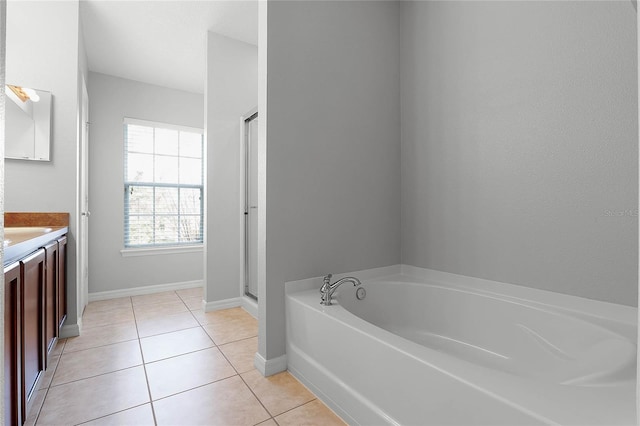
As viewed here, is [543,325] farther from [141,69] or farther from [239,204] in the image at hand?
[141,69]

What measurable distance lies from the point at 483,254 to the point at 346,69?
1505mm

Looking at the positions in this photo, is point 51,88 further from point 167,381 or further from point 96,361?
point 167,381

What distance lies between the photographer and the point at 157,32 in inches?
119

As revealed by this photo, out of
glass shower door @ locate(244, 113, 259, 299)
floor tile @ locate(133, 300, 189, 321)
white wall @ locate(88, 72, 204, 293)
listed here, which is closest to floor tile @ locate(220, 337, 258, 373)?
glass shower door @ locate(244, 113, 259, 299)

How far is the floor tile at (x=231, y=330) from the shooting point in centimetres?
246

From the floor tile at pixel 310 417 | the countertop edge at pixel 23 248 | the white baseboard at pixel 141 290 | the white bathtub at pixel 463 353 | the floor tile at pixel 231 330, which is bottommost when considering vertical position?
the floor tile at pixel 310 417

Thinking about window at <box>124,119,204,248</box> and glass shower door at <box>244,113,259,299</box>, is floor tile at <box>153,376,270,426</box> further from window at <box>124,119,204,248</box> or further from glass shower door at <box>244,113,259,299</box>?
window at <box>124,119,204,248</box>

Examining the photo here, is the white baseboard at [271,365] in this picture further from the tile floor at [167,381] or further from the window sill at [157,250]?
the window sill at [157,250]

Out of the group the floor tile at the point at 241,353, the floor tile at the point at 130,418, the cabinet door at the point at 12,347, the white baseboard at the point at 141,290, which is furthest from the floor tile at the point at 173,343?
the white baseboard at the point at 141,290

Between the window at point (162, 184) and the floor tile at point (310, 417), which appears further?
the window at point (162, 184)

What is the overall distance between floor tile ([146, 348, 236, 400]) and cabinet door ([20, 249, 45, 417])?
21.0 inches

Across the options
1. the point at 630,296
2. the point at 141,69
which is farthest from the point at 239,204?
the point at 630,296

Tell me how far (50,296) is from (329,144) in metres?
1.91

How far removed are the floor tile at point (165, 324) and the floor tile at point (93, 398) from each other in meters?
0.68
